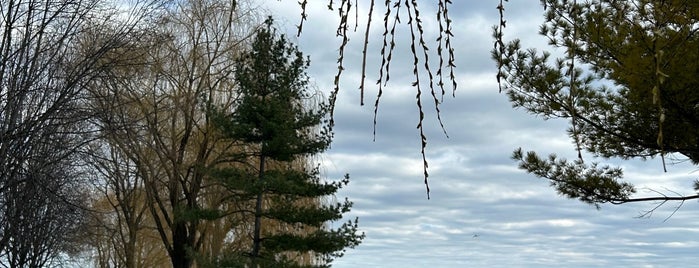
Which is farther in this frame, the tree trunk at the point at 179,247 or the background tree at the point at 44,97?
the tree trunk at the point at 179,247

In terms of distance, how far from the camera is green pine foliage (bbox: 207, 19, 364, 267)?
14.9 m

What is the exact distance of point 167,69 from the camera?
52.5 feet

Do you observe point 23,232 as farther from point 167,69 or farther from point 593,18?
point 593,18

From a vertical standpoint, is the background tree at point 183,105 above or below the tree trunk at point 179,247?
above

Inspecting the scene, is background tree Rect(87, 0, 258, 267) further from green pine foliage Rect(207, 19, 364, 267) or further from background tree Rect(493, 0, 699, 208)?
background tree Rect(493, 0, 699, 208)

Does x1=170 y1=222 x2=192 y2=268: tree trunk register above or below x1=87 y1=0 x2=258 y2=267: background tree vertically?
below

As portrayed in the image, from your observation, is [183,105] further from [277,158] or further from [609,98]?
[609,98]

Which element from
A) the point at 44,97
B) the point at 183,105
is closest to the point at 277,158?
the point at 183,105

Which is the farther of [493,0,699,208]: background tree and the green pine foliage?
the green pine foliage

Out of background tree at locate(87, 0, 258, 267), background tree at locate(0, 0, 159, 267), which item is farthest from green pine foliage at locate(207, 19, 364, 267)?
background tree at locate(0, 0, 159, 267)

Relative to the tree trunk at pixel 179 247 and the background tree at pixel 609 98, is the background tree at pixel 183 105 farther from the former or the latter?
the background tree at pixel 609 98

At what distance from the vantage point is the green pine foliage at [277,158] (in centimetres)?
1487

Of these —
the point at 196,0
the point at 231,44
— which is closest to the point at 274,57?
the point at 231,44

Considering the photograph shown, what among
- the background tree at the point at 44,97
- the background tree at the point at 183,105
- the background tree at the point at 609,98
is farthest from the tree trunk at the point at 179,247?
the background tree at the point at 609,98
